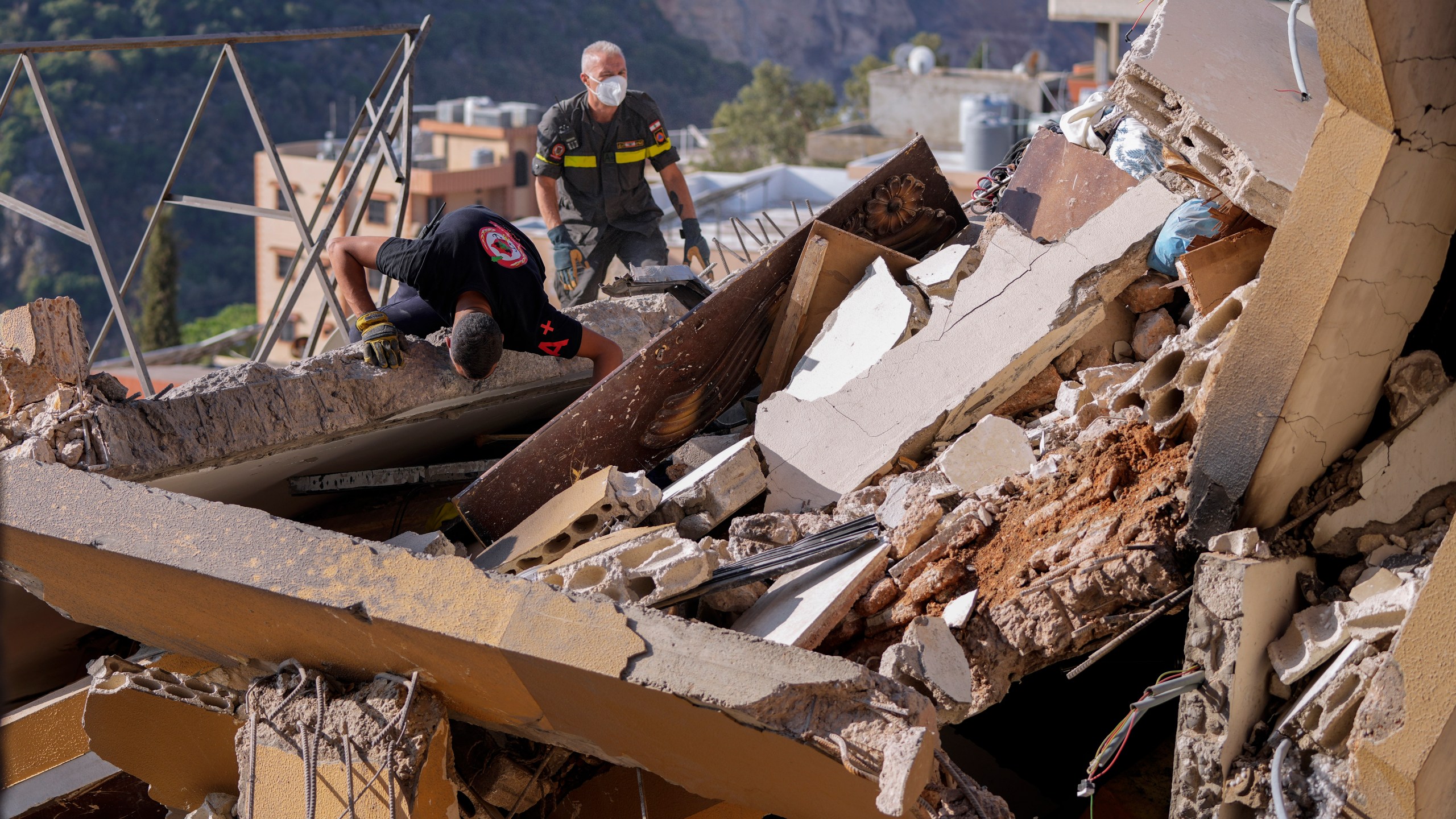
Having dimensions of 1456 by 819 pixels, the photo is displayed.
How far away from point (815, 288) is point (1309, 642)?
2.44 meters

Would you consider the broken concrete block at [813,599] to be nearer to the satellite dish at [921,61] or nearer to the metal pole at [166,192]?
the metal pole at [166,192]

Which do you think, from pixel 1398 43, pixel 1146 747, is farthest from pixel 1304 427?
pixel 1146 747

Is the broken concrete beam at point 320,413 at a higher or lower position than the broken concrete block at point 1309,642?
higher

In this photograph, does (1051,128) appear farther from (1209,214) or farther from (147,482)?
(147,482)

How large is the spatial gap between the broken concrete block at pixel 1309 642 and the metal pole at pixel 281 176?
3.85 m

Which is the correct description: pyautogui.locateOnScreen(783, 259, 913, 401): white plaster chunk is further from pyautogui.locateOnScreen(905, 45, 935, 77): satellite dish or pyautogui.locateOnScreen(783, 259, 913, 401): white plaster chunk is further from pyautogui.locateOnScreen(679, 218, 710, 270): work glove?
pyautogui.locateOnScreen(905, 45, 935, 77): satellite dish

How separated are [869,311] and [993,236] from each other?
0.55 metres

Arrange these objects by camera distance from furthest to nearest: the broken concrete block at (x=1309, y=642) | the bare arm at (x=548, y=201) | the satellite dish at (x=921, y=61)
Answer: the satellite dish at (x=921, y=61)
the bare arm at (x=548, y=201)
the broken concrete block at (x=1309, y=642)

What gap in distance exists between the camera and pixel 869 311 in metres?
4.28

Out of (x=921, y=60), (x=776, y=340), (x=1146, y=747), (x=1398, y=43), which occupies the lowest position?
(x=921, y=60)

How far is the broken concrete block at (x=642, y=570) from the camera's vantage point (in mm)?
3035

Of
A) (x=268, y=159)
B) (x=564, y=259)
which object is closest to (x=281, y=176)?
(x=268, y=159)

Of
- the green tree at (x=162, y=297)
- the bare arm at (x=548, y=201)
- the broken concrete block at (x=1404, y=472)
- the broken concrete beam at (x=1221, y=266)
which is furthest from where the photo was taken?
the green tree at (x=162, y=297)

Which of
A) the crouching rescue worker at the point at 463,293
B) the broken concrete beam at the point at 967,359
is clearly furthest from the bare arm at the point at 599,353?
the broken concrete beam at the point at 967,359
